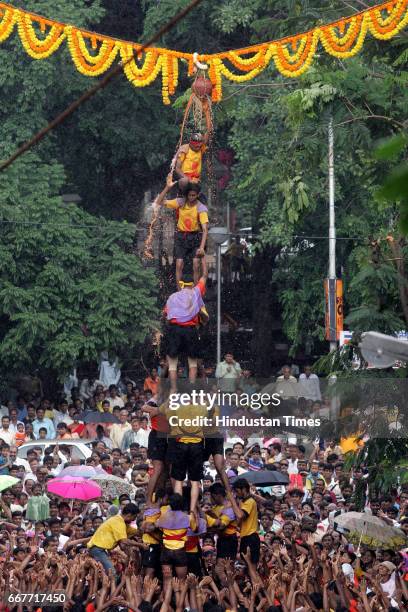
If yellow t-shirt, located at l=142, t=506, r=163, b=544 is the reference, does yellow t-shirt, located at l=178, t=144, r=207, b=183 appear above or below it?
above

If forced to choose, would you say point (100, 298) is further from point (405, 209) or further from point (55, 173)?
point (405, 209)

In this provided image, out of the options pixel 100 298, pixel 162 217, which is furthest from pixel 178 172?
pixel 100 298

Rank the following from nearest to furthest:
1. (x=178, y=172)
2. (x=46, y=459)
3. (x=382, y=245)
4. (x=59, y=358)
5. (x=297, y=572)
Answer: (x=297, y=572), (x=178, y=172), (x=382, y=245), (x=46, y=459), (x=59, y=358)

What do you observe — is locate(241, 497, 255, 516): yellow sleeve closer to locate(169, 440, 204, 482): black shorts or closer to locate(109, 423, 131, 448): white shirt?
Result: locate(169, 440, 204, 482): black shorts

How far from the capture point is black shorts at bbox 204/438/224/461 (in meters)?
15.0

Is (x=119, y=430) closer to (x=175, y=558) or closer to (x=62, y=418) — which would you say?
(x=62, y=418)

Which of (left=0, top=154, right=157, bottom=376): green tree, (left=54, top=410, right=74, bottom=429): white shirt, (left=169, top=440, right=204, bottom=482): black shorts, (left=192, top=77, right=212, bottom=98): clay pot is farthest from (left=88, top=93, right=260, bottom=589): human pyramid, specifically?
(left=0, top=154, right=157, bottom=376): green tree

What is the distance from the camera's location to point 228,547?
1488cm

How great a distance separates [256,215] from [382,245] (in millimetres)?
10942

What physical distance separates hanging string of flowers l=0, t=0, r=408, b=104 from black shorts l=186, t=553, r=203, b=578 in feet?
15.8

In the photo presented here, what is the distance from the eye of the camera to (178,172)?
15438 mm

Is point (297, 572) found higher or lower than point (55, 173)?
lower

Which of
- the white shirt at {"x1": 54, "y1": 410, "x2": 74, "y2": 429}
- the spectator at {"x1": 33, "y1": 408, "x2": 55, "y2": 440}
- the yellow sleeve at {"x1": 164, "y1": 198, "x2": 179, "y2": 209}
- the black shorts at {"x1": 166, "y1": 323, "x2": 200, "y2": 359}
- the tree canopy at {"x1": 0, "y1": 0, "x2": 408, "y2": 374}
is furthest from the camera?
the tree canopy at {"x1": 0, "y1": 0, "x2": 408, "y2": 374}

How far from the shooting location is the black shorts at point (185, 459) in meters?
14.8
